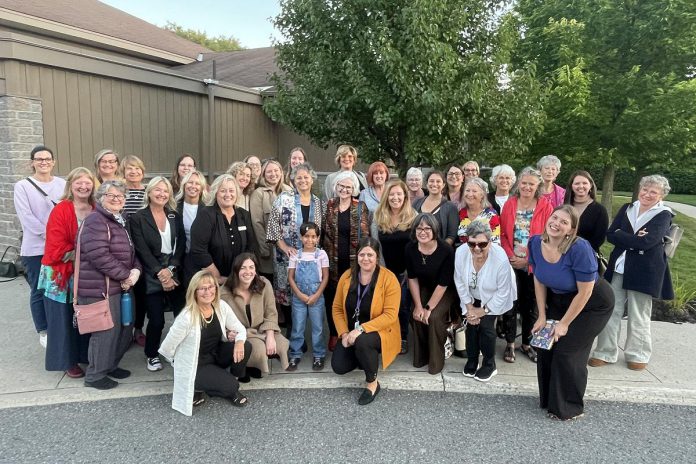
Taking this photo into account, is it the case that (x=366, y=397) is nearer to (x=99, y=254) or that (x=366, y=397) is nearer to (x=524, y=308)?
(x=524, y=308)

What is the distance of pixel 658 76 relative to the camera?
9.26 m

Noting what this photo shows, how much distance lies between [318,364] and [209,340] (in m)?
1.07

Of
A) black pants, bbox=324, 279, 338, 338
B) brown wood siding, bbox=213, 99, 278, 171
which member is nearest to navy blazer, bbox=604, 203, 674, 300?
black pants, bbox=324, 279, 338, 338

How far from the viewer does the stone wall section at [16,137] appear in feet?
20.6

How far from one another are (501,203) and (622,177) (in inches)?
894

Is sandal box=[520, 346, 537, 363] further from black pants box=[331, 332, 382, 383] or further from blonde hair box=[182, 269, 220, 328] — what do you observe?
blonde hair box=[182, 269, 220, 328]

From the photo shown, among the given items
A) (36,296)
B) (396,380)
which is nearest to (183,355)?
(396,380)

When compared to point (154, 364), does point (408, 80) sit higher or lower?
higher

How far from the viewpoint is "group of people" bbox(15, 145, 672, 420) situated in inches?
146

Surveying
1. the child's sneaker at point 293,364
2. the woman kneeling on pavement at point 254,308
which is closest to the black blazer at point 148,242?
the woman kneeling on pavement at point 254,308

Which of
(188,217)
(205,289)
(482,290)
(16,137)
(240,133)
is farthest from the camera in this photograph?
(240,133)

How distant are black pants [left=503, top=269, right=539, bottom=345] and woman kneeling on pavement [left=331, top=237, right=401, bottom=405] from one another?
1.13 metres

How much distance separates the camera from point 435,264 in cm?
438

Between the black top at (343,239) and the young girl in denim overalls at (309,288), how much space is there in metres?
0.26
